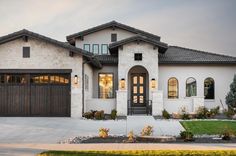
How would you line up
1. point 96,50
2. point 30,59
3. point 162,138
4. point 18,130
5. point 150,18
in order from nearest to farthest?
point 162,138, point 18,130, point 30,59, point 150,18, point 96,50

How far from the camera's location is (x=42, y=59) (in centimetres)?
2783

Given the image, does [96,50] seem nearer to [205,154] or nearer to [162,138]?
[162,138]

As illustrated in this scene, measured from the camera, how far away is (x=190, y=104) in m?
30.0

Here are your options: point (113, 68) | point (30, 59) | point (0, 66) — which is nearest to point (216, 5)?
point (113, 68)

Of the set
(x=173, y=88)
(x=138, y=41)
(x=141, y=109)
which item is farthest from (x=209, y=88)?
(x=138, y=41)

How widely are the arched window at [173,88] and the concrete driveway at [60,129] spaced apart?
8.47 metres

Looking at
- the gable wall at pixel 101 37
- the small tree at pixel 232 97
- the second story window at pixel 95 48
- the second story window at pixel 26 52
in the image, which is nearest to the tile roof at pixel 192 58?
the small tree at pixel 232 97

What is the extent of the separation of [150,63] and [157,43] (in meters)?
1.62

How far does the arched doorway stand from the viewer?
1315 inches

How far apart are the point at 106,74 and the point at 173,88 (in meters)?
5.32

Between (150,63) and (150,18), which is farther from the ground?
(150,18)

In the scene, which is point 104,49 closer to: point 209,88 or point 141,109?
point 141,109

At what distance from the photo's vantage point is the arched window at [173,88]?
111 feet

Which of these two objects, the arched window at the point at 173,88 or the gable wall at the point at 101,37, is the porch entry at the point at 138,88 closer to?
the arched window at the point at 173,88
